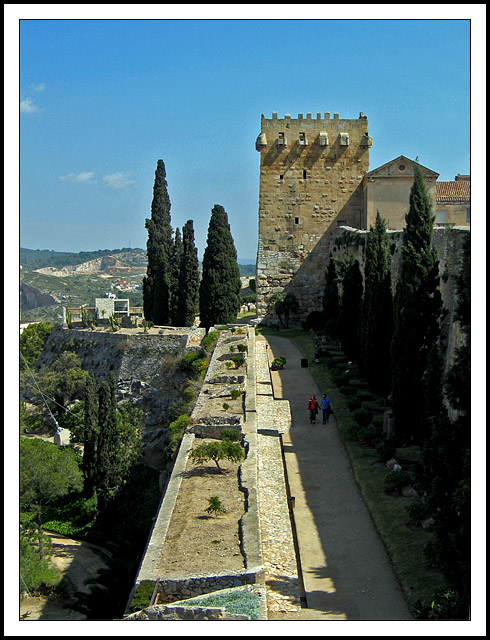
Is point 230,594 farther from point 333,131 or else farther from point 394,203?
point 333,131

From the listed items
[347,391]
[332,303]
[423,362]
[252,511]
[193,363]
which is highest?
[332,303]

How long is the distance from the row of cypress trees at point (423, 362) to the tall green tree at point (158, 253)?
11888 mm

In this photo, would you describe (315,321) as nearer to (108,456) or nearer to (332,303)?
(332,303)

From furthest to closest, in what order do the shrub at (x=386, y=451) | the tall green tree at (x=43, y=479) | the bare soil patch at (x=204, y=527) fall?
the tall green tree at (x=43, y=479) < the shrub at (x=386, y=451) < the bare soil patch at (x=204, y=527)

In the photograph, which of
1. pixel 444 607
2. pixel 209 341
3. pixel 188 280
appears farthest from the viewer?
pixel 188 280

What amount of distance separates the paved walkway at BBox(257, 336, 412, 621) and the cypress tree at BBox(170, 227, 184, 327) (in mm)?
18957

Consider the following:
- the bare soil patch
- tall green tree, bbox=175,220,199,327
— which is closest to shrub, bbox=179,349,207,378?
tall green tree, bbox=175,220,199,327

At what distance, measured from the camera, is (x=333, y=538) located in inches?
473

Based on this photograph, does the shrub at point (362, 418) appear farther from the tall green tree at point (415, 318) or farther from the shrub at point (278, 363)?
the shrub at point (278, 363)

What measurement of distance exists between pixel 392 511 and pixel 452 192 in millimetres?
28975

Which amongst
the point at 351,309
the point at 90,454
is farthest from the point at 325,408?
the point at 90,454

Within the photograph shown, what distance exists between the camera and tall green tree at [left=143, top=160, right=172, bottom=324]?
3862 centimetres

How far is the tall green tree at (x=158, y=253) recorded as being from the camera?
127 ft

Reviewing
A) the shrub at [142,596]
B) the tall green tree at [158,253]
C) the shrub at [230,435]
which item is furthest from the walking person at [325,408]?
the tall green tree at [158,253]
